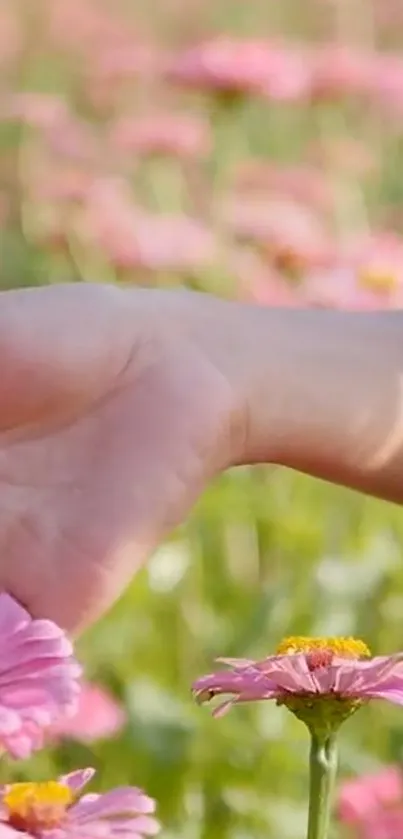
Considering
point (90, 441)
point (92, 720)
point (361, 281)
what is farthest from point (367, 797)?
point (361, 281)

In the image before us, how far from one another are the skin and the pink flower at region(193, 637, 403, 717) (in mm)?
131

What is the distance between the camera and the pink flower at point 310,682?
0.46 meters

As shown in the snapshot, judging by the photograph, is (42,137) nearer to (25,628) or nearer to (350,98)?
(350,98)

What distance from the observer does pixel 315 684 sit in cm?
46

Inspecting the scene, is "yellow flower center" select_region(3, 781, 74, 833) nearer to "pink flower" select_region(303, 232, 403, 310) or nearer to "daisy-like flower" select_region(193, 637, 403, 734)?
"daisy-like flower" select_region(193, 637, 403, 734)

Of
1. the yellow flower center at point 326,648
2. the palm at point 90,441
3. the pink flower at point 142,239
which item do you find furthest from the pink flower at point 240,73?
the yellow flower center at point 326,648

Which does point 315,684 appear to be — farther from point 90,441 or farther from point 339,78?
point 339,78

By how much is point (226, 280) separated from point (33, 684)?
34.3 inches

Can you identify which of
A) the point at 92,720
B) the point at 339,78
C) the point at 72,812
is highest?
the point at 72,812

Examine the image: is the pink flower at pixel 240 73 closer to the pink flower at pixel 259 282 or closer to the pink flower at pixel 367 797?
the pink flower at pixel 259 282

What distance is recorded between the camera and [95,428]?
0.65 metres

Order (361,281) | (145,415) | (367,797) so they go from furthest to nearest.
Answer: (361,281)
(367,797)
(145,415)

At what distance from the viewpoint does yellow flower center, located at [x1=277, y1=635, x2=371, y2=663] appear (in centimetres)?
49

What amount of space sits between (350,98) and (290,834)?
828 mm
